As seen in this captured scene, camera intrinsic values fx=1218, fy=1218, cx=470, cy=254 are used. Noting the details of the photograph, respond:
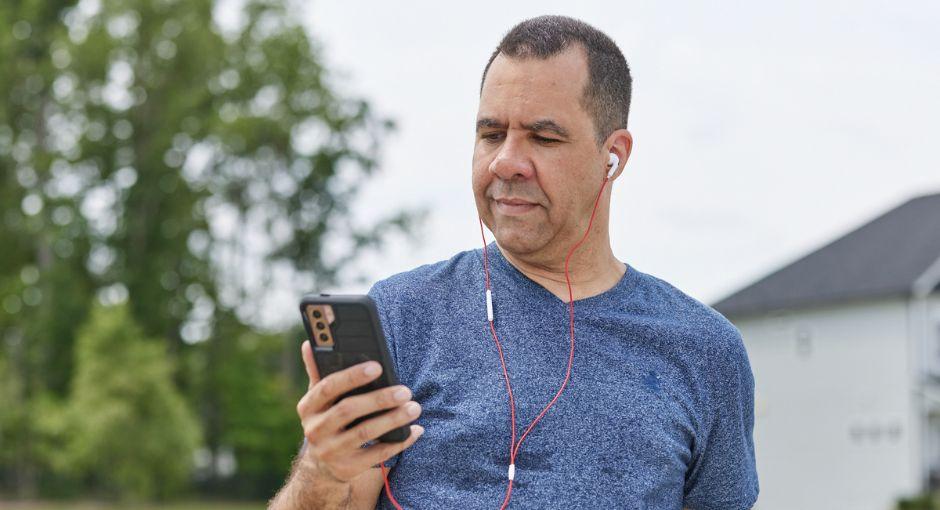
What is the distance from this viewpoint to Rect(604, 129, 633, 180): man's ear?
2697 millimetres

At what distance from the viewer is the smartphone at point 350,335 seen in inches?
83.2

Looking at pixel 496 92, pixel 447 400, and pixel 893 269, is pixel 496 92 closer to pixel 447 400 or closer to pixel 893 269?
pixel 447 400

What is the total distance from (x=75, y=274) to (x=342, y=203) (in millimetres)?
7683

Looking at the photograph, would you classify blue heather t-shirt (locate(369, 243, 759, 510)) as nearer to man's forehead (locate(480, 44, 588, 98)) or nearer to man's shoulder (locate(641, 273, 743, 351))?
man's shoulder (locate(641, 273, 743, 351))

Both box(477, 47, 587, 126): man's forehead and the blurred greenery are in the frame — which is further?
the blurred greenery

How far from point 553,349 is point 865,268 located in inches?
1278

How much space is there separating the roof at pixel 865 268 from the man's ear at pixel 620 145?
29407 mm

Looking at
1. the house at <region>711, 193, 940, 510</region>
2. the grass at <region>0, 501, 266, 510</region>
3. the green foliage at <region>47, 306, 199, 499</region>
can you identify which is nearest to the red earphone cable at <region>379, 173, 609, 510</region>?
the green foliage at <region>47, 306, 199, 499</region>

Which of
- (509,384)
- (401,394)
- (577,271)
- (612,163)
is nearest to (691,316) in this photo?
(577,271)

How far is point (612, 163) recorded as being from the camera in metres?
2.73

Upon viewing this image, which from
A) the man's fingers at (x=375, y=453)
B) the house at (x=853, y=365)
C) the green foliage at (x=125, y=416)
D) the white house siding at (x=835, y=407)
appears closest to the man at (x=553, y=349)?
the man's fingers at (x=375, y=453)

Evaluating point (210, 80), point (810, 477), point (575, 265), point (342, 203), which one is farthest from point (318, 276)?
point (575, 265)

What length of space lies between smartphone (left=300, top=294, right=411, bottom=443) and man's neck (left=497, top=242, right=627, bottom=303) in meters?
0.61

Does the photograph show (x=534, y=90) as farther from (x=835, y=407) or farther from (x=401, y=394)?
(x=835, y=407)
